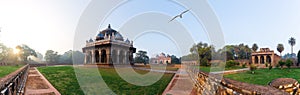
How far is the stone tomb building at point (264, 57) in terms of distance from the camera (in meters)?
41.5

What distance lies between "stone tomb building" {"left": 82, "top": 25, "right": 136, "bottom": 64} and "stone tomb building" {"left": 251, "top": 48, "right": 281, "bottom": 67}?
28.3m

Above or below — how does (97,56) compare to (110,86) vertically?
above

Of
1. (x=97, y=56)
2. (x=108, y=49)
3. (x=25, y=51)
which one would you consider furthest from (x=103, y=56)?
(x=25, y=51)

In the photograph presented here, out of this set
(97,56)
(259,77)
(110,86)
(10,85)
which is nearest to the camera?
(10,85)

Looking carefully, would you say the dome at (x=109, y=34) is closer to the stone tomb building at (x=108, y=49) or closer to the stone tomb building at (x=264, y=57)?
the stone tomb building at (x=108, y=49)

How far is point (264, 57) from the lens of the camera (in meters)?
42.7

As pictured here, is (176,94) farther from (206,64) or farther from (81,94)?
(206,64)

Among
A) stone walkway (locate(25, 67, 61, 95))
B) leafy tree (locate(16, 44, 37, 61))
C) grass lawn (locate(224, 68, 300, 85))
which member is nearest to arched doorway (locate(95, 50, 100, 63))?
grass lawn (locate(224, 68, 300, 85))

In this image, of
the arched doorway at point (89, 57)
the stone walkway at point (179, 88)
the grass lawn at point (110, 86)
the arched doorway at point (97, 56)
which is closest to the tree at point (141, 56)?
the arched doorway at point (89, 57)

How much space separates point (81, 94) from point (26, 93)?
7.31ft

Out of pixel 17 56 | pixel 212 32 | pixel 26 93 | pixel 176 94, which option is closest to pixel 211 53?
pixel 212 32

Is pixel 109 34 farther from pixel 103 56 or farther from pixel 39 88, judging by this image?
pixel 39 88

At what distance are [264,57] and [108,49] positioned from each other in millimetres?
33320

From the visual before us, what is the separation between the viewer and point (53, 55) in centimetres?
4881
